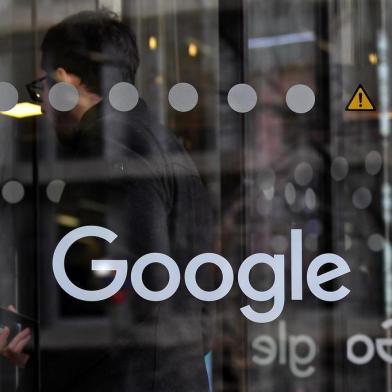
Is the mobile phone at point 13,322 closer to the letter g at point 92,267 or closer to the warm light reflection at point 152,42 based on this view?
the letter g at point 92,267

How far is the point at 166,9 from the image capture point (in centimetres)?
213

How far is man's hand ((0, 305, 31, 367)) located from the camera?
2.15 m

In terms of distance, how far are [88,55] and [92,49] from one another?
2 centimetres

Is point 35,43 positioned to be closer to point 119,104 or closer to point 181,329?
point 119,104

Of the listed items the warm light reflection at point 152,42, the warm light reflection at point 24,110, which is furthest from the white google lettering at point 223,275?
the warm light reflection at point 152,42

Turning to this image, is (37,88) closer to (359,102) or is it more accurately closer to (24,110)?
(24,110)

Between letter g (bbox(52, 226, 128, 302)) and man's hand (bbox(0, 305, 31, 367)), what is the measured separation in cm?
18

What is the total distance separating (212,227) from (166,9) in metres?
0.61

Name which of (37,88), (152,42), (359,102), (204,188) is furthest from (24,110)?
(359,102)

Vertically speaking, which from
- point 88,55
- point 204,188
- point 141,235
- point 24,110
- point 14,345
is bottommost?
point 14,345

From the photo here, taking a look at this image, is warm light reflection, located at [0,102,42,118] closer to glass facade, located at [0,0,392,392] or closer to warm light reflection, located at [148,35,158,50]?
glass facade, located at [0,0,392,392]

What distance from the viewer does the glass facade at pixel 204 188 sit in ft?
6.88

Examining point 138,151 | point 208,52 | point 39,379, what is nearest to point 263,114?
point 208,52

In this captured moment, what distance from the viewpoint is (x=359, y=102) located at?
82.5 inches
